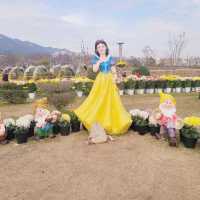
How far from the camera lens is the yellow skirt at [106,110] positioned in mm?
5680

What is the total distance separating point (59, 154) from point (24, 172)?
2.69 ft

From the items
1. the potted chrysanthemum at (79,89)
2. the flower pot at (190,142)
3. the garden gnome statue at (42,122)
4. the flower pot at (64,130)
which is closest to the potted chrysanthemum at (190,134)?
the flower pot at (190,142)

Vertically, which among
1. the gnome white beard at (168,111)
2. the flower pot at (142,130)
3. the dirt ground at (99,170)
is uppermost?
the gnome white beard at (168,111)

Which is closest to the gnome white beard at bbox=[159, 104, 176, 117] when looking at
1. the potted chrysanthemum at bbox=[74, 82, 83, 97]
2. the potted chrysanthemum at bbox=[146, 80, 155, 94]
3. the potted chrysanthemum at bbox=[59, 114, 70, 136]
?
the potted chrysanthemum at bbox=[59, 114, 70, 136]

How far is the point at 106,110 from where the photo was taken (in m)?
5.72

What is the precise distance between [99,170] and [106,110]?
1744 millimetres

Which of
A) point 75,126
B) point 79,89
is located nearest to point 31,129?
point 75,126

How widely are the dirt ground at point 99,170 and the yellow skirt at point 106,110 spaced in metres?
0.26

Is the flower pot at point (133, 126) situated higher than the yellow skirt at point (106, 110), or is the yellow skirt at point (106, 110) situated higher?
the yellow skirt at point (106, 110)

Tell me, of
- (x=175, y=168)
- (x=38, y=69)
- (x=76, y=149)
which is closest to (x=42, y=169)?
(x=76, y=149)

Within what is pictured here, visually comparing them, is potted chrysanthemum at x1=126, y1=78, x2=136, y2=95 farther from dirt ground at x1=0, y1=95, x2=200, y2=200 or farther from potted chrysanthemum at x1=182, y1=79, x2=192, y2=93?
dirt ground at x1=0, y1=95, x2=200, y2=200

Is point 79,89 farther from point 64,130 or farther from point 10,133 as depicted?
point 10,133

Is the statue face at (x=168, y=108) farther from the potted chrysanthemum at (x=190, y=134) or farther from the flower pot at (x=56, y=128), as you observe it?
the flower pot at (x=56, y=128)

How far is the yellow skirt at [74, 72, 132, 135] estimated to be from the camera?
5.68 meters
